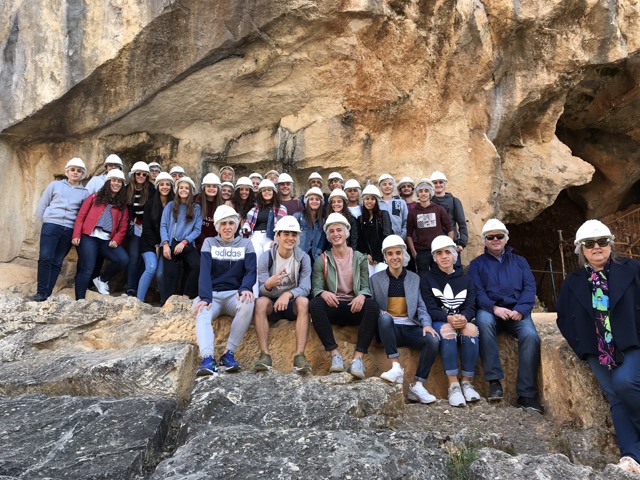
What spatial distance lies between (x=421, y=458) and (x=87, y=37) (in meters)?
6.74

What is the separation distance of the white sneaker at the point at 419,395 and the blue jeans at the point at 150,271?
10.2ft

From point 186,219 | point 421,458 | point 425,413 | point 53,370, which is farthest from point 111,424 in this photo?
point 186,219

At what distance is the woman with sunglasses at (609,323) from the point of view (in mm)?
3773

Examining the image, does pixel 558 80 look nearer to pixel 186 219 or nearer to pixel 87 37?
pixel 186 219

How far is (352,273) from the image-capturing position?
5328mm

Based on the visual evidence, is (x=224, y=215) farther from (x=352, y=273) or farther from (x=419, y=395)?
(x=419, y=395)

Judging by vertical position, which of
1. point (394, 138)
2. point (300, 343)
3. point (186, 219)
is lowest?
point (300, 343)

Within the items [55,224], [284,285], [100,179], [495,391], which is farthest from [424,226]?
[55,224]

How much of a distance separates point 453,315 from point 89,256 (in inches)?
160

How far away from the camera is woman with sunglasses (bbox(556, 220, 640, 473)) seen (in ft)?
12.4

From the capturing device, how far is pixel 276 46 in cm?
803

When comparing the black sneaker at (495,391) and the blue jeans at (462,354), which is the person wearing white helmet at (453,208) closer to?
the blue jeans at (462,354)

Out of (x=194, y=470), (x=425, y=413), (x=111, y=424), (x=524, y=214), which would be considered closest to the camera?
(x=194, y=470)

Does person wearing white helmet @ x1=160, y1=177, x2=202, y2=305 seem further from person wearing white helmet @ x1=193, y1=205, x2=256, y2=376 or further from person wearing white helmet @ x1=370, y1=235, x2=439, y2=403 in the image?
person wearing white helmet @ x1=370, y1=235, x2=439, y2=403
